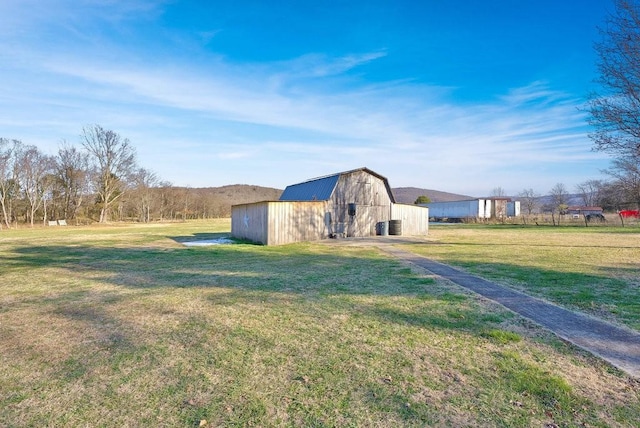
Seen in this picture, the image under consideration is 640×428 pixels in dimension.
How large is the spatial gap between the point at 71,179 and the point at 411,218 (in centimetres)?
5299

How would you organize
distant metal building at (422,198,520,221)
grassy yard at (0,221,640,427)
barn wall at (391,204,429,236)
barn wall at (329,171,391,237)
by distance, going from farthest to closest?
distant metal building at (422,198,520,221) < barn wall at (391,204,429,236) < barn wall at (329,171,391,237) < grassy yard at (0,221,640,427)

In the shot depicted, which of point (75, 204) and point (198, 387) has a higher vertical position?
point (75, 204)

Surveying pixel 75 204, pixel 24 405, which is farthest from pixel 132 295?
pixel 75 204

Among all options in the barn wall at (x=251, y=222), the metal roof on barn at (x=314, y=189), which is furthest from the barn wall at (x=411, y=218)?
the barn wall at (x=251, y=222)

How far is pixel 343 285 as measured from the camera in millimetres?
8805

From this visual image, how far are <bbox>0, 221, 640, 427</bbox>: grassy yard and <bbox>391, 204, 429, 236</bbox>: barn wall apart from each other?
20283 mm

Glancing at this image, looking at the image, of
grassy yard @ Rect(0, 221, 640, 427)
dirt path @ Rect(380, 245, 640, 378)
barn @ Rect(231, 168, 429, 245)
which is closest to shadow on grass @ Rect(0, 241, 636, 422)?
grassy yard @ Rect(0, 221, 640, 427)

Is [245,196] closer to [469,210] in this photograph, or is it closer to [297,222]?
[469,210]

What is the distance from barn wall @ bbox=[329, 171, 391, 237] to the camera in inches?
977

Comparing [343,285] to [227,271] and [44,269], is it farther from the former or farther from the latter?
[44,269]

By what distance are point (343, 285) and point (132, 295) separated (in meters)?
4.96

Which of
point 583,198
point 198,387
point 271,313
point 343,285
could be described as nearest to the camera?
point 198,387

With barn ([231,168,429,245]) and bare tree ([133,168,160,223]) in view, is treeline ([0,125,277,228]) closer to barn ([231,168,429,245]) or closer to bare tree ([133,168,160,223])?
bare tree ([133,168,160,223])

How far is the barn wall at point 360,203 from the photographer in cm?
2481
